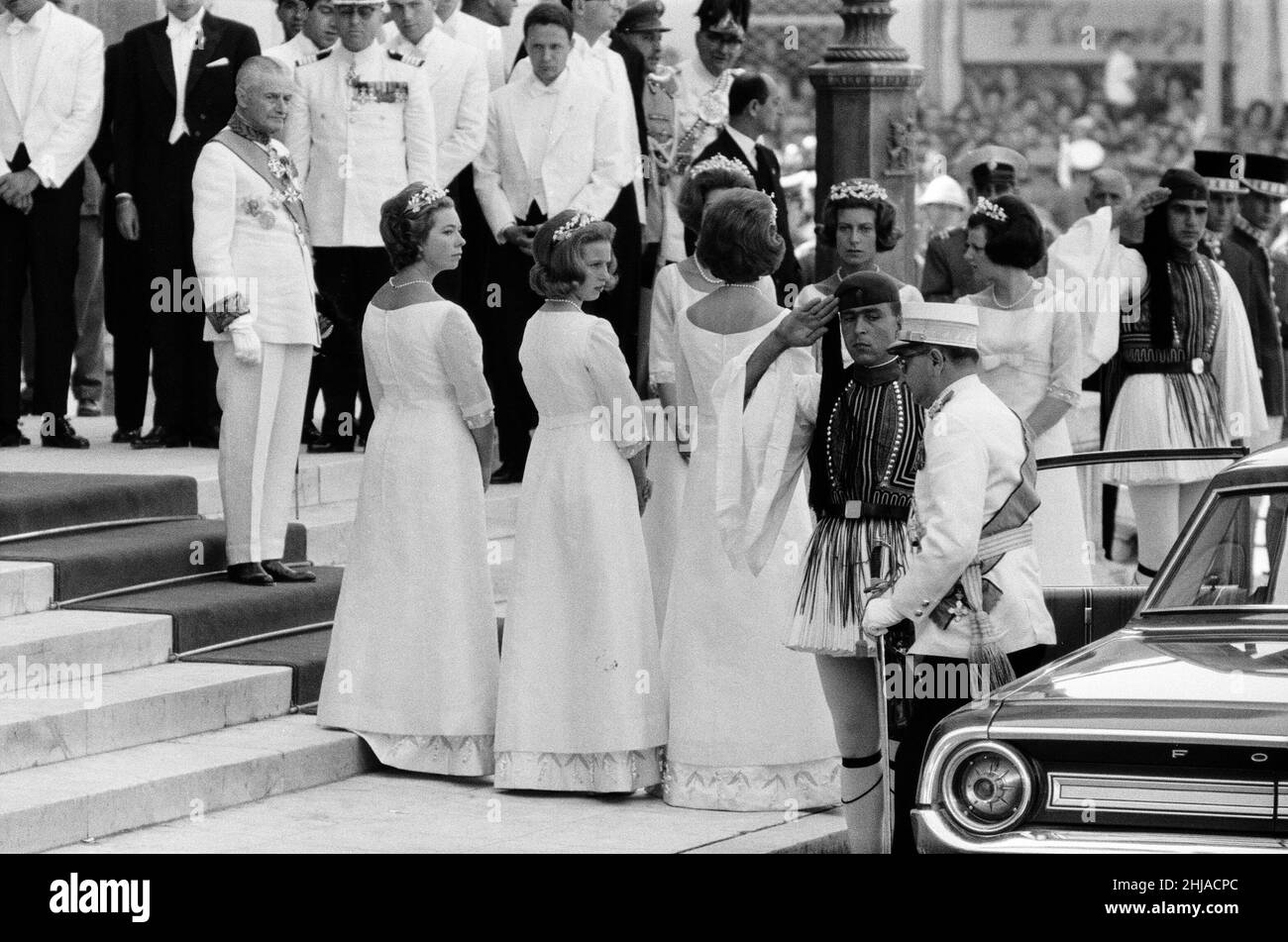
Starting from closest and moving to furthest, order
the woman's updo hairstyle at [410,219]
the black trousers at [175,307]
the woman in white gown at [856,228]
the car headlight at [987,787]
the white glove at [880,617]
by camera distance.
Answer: the car headlight at [987,787], the white glove at [880,617], the woman's updo hairstyle at [410,219], the woman in white gown at [856,228], the black trousers at [175,307]

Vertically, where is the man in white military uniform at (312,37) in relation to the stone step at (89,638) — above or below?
above

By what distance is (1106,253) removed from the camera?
35.2 ft

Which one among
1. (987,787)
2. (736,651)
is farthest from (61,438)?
(987,787)

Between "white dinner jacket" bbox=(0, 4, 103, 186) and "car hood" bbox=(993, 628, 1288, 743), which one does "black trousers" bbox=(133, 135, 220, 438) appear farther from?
"car hood" bbox=(993, 628, 1288, 743)

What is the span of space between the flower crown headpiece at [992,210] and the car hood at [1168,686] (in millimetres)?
3006

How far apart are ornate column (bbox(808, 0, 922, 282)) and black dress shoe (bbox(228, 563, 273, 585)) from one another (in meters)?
4.31

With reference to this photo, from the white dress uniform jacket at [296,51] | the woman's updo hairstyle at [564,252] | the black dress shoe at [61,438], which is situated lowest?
the black dress shoe at [61,438]

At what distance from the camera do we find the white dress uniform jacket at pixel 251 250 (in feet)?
30.0

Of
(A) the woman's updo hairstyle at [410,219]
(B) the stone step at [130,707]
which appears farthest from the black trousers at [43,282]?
(A) the woman's updo hairstyle at [410,219]

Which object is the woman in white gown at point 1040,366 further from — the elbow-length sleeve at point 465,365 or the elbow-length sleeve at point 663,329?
the elbow-length sleeve at point 465,365
